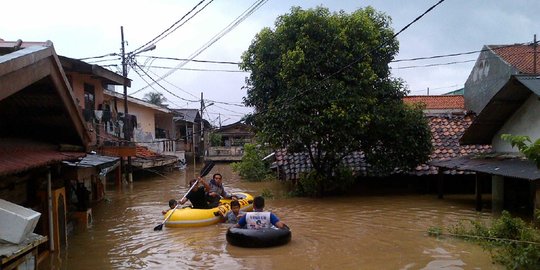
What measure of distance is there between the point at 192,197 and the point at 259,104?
4811 millimetres

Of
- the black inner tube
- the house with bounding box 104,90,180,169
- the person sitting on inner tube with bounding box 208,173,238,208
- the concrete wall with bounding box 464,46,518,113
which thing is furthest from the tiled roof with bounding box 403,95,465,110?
the black inner tube

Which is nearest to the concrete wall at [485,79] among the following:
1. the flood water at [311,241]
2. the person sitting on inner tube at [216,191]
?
the flood water at [311,241]

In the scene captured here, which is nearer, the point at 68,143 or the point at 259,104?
the point at 68,143

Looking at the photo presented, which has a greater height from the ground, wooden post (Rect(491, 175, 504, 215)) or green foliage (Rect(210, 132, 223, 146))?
green foliage (Rect(210, 132, 223, 146))

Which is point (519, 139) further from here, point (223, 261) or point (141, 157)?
point (141, 157)

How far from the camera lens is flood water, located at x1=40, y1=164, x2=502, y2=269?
8602 millimetres

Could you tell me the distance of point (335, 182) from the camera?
17.3m

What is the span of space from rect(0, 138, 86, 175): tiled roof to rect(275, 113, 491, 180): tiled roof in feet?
36.0

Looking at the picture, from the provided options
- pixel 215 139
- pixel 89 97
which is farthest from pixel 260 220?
pixel 215 139

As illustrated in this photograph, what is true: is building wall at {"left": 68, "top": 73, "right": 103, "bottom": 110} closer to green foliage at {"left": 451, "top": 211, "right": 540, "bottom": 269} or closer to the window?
the window

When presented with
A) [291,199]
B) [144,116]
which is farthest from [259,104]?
[144,116]

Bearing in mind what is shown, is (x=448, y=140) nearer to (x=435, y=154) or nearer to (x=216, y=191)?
(x=435, y=154)

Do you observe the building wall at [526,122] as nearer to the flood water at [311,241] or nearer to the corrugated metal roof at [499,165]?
the corrugated metal roof at [499,165]

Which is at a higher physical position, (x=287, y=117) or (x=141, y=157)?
(x=287, y=117)
